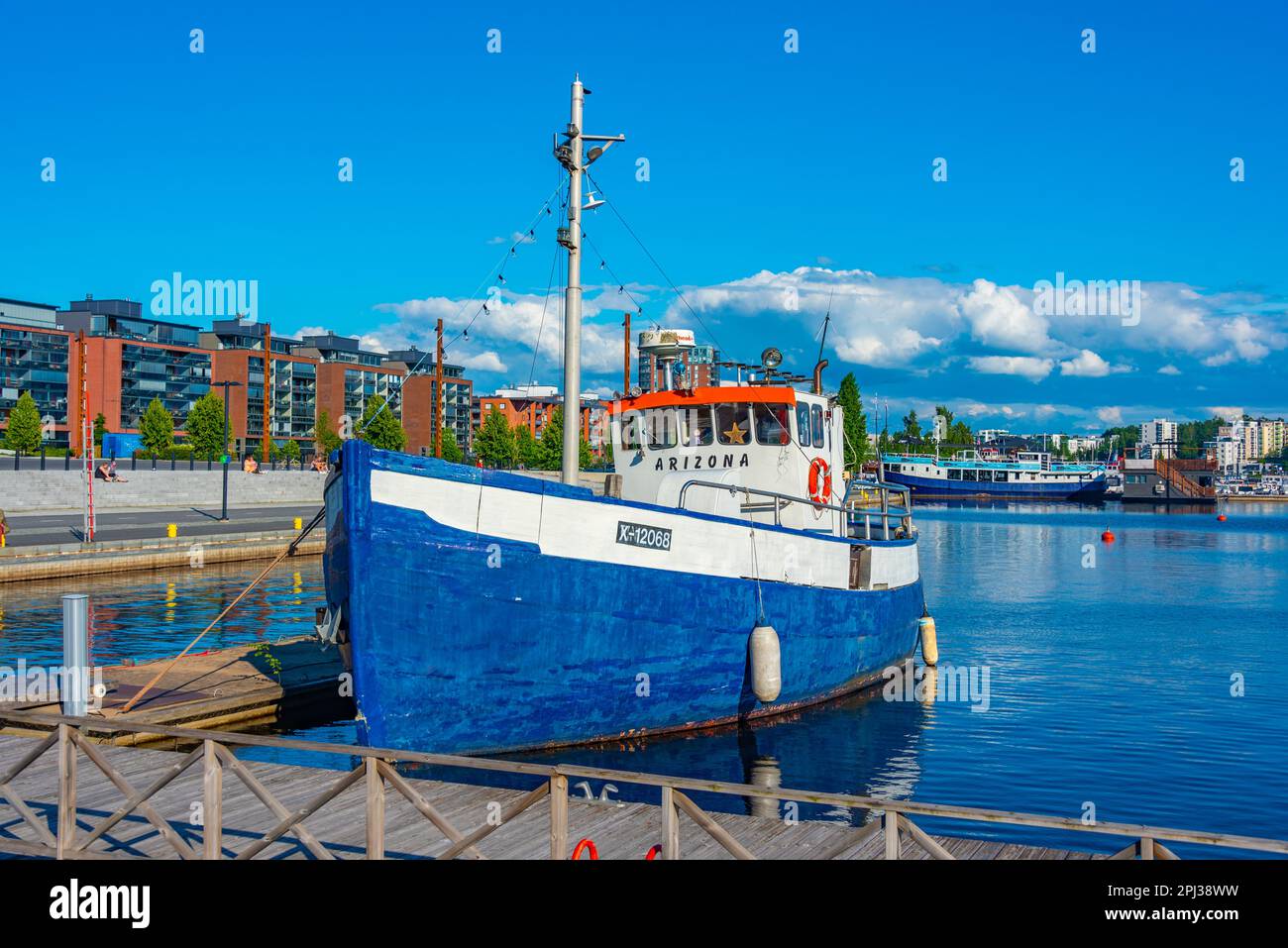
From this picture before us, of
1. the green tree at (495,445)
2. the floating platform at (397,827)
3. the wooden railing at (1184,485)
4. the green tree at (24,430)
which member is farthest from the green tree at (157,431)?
the wooden railing at (1184,485)

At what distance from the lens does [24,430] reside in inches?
3895

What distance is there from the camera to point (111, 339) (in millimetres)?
135750

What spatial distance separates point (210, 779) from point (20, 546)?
1491 inches

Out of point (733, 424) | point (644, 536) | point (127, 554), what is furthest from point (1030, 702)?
point (127, 554)

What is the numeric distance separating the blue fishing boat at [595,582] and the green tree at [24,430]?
96.4 meters

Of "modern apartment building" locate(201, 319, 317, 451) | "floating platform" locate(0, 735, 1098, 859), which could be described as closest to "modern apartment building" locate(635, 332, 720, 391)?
"floating platform" locate(0, 735, 1098, 859)

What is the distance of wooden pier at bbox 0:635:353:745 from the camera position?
53.8ft

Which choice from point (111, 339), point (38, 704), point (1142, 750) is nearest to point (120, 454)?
point (111, 339)

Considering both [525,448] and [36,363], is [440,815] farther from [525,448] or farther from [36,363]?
[36,363]

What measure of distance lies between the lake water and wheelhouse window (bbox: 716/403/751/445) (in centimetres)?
469

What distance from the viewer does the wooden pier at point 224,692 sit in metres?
16.4

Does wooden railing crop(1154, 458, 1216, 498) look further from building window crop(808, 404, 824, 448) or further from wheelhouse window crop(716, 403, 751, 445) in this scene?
wheelhouse window crop(716, 403, 751, 445)

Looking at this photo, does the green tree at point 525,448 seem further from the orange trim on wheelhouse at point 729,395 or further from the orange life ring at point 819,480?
the orange trim on wheelhouse at point 729,395
